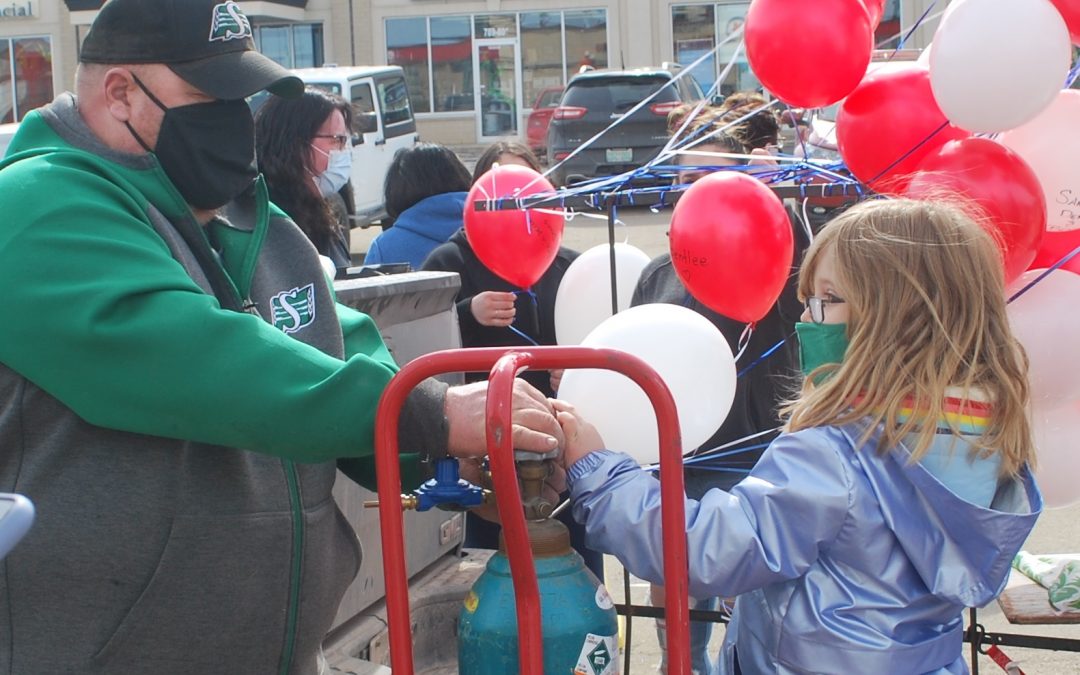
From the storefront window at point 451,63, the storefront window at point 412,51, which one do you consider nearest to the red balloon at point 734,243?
the storefront window at point 451,63

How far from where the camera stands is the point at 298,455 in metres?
1.89

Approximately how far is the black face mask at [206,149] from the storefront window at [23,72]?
30299 millimetres

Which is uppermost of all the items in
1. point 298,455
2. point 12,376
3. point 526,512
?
point 12,376

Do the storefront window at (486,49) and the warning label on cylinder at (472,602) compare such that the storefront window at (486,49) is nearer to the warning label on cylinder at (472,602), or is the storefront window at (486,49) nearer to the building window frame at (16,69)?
the building window frame at (16,69)

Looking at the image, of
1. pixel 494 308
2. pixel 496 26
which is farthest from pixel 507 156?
pixel 496 26

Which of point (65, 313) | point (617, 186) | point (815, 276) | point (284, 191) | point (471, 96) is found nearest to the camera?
point (65, 313)

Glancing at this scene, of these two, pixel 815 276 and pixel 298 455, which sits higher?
pixel 815 276

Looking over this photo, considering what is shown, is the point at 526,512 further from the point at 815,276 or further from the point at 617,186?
the point at 617,186

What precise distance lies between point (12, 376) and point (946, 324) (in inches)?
61.2

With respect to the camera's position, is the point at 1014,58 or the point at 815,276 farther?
the point at 1014,58

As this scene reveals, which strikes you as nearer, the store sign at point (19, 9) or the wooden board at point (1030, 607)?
the wooden board at point (1030, 607)

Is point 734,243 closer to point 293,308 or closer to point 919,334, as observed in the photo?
point 919,334

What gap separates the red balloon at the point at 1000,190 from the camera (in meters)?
2.83

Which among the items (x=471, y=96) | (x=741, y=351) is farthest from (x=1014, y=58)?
(x=471, y=96)
